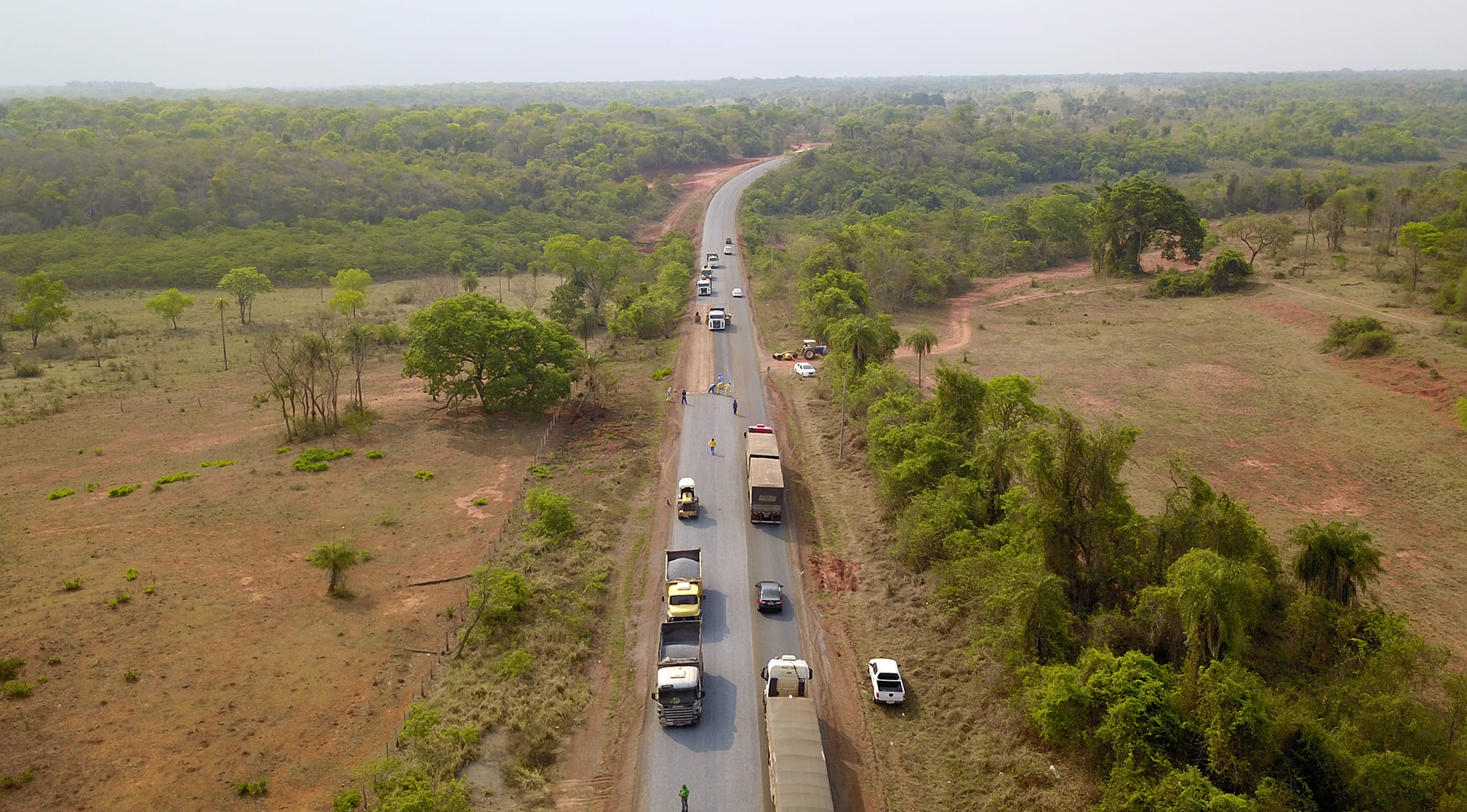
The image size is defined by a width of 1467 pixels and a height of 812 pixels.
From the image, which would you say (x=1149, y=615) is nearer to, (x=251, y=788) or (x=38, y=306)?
(x=251, y=788)

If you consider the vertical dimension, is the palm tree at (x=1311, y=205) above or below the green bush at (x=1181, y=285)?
above

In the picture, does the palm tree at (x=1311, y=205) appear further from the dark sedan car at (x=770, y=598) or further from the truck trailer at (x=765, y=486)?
the dark sedan car at (x=770, y=598)

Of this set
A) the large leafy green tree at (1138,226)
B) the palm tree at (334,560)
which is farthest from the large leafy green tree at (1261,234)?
the palm tree at (334,560)

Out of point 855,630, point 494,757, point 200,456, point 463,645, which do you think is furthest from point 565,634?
point 200,456

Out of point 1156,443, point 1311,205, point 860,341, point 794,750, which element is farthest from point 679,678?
point 1311,205

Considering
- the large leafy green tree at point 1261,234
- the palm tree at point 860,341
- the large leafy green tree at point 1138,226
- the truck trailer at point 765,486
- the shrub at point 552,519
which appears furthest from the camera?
the large leafy green tree at point 1138,226

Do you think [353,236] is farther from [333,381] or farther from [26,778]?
[26,778]

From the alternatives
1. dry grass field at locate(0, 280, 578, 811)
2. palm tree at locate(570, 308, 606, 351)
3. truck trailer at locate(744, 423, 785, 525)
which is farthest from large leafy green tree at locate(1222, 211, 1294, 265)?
dry grass field at locate(0, 280, 578, 811)
